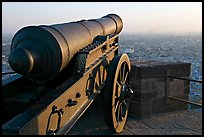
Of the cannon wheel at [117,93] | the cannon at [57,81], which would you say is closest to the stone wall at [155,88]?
the cannon wheel at [117,93]

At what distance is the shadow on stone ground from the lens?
15.6ft

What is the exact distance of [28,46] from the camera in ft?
10.9

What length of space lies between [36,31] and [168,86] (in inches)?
127

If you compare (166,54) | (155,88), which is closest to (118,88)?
(155,88)

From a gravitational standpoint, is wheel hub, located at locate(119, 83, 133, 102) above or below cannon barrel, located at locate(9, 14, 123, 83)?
below

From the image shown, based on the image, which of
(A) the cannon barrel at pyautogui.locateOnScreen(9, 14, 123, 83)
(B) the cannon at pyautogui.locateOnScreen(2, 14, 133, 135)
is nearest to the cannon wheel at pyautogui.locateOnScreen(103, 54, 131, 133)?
(B) the cannon at pyautogui.locateOnScreen(2, 14, 133, 135)

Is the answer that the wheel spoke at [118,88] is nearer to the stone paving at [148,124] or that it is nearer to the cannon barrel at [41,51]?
the stone paving at [148,124]

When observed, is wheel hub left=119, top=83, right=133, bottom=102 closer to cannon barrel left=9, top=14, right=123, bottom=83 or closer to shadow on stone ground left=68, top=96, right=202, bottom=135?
shadow on stone ground left=68, top=96, right=202, bottom=135

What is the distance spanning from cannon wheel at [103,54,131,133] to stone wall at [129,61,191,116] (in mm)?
537

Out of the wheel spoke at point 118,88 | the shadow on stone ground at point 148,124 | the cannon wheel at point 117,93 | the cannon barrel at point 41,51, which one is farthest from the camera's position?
the shadow on stone ground at point 148,124

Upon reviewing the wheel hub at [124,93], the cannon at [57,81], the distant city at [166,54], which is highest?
the cannon at [57,81]

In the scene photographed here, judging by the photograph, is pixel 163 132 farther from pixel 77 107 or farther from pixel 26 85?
pixel 26 85

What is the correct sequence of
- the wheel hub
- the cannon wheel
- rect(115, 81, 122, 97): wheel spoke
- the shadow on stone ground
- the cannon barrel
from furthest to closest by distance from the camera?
the shadow on stone ground
the wheel hub
rect(115, 81, 122, 97): wheel spoke
the cannon wheel
the cannon barrel

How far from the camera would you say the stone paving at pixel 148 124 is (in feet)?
15.6
